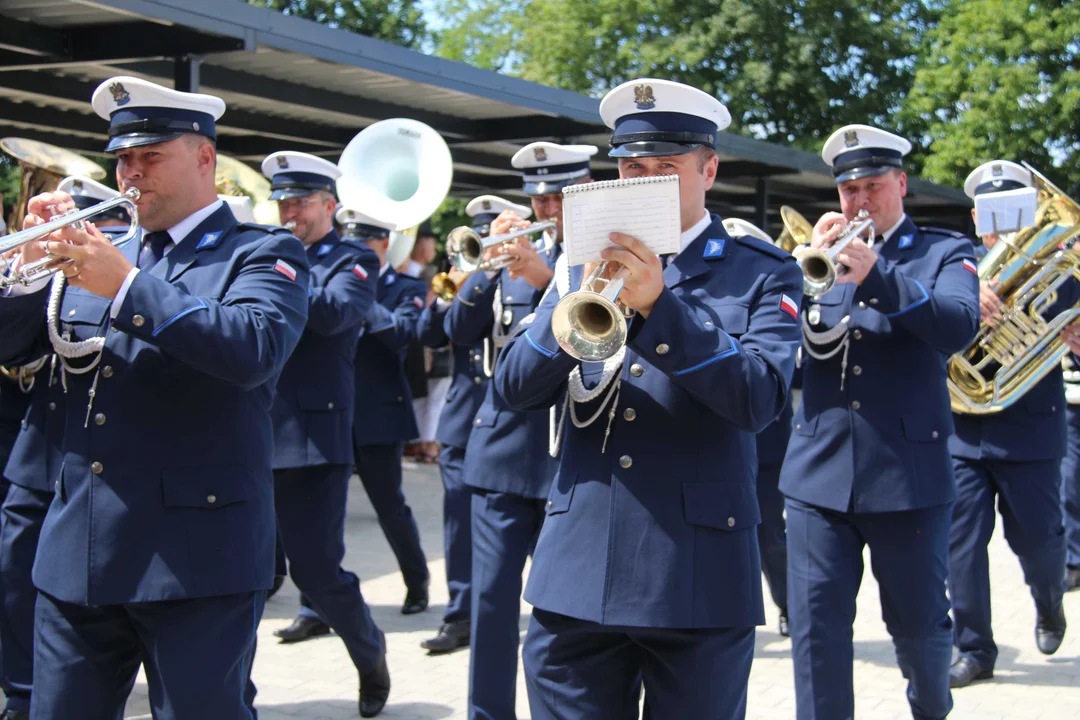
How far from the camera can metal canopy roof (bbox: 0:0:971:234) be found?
23.0 feet

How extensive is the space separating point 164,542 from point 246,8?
425 cm

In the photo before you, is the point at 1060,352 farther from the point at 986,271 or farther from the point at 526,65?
the point at 526,65

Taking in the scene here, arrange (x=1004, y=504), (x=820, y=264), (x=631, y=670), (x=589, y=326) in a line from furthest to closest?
(x=1004, y=504) → (x=820, y=264) → (x=631, y=670) → (x=589, y=326)

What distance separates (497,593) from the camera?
4945 millimetres

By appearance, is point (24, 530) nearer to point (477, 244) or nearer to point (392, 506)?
point (477, 244)

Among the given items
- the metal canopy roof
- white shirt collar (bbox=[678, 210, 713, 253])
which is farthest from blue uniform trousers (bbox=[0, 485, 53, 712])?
white shirt collar (bbox=[678, 210, 713, 253])

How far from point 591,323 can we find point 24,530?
9.96 ft

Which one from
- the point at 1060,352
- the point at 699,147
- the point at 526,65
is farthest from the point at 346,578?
the point at 526,65

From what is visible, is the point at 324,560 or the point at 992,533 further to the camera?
the point at 992,533

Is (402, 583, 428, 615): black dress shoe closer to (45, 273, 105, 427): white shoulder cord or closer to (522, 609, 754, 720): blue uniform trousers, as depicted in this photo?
(45, 273, 105, 427): white shoulder cord

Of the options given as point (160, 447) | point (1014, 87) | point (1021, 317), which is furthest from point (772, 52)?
point (160, 447)

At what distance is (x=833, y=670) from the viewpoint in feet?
14.9

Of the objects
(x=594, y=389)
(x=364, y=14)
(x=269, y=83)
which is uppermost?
(x=364, y=14)

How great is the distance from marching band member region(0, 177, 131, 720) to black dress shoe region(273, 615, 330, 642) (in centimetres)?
162
